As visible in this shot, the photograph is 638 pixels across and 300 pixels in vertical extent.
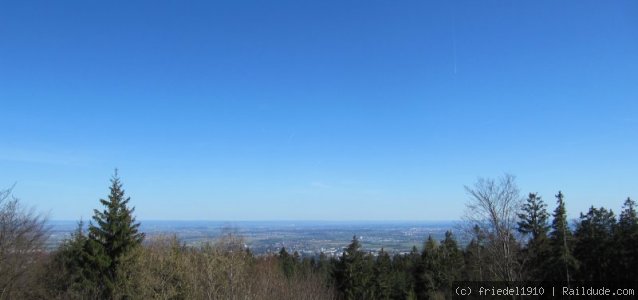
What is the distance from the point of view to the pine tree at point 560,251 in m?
37.8

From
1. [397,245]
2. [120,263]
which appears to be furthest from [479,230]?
[397,245]

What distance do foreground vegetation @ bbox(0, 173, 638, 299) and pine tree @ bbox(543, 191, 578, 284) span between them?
81 mm

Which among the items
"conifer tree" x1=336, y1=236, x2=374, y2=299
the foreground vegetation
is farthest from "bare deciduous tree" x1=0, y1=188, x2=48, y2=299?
"conifer tree" x1=336, y1=236, x2=374, y2=299

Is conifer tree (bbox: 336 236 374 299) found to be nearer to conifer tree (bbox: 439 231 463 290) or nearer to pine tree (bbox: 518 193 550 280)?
conifer tree (bbox: 439 231 463 290)

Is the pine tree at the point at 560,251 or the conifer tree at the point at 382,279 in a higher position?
the pine tree at the point at 560,251

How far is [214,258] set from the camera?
2636 centimetres

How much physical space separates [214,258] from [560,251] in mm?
28032

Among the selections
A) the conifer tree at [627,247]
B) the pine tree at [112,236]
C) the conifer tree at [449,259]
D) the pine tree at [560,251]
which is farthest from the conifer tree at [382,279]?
the pine tree at [112,236]

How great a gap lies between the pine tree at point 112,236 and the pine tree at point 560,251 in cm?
3257

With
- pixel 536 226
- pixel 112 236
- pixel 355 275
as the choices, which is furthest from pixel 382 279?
pixel 112 236

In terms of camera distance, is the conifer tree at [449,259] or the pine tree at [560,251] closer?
the pine tree at [560,251]

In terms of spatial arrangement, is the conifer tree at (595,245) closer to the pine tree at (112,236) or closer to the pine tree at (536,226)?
the pine tree at (536,226)

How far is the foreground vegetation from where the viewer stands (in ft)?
82.0

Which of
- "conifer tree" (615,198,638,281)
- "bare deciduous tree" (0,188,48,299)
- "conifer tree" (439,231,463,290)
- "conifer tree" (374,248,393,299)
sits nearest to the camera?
"bare deciduous tree" (0,188,48,299)
